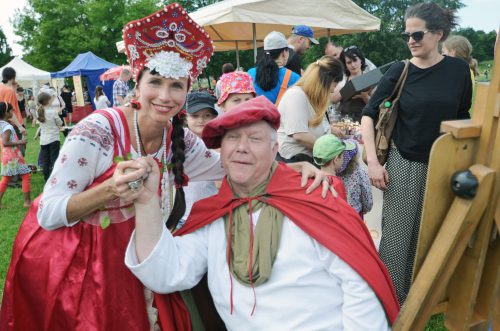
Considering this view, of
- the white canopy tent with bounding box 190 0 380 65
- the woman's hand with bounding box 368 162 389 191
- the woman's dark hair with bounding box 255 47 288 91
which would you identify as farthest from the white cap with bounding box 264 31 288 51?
the white canopy tent with bounding box 190 0 380 65

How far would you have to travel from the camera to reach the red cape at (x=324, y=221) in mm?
1592

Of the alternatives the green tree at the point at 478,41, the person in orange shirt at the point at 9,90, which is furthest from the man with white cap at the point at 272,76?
the green tree at the point at 478,41

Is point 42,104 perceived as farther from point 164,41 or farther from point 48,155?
point 164,41

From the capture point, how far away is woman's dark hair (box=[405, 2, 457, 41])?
259cm

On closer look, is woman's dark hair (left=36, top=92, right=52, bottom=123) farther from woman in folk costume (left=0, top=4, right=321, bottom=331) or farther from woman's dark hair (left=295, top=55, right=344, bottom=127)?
woman in folk costume (left=0, top=4, right=321, bottom=331)

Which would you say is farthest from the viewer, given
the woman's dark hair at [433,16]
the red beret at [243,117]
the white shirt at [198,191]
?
the white shirt at [198,191]

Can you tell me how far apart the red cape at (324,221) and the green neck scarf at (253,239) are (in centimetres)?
4

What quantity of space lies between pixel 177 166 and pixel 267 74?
241 centimetres

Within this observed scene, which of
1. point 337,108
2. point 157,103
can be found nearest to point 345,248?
point 157,103

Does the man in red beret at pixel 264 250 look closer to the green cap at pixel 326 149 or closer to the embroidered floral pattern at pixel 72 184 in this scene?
the embroidered floral pattern at pixel 72 184

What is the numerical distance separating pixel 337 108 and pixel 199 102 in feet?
9.33

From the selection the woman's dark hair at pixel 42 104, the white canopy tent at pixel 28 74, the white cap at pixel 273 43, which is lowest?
the white canopy tent at pixel 28 74

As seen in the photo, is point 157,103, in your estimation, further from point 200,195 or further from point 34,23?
point 34,23

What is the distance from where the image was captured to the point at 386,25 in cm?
3525
